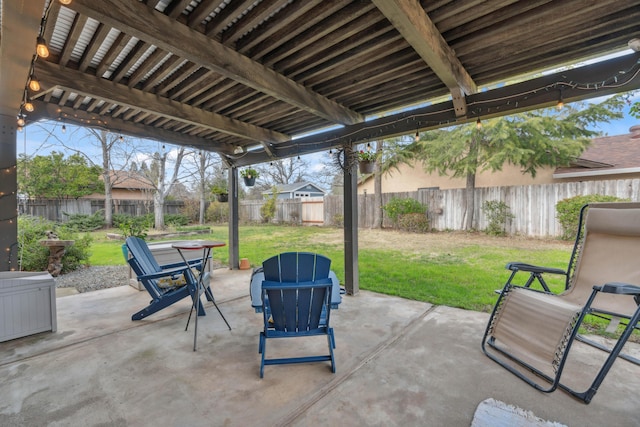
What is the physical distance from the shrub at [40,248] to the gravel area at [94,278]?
22cm

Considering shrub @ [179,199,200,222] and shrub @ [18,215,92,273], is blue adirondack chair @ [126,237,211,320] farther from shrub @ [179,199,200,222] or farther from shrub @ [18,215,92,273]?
shrub @ [179,199,200,222]

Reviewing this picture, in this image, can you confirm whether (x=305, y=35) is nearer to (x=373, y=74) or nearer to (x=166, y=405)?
(x=373, y=74)

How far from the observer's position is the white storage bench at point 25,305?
2646 mm

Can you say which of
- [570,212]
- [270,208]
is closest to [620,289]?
[570,212]

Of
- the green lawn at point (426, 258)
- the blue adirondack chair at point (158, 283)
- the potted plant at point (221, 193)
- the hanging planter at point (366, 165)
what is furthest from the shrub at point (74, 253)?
the hanging planter at point (366, 165)

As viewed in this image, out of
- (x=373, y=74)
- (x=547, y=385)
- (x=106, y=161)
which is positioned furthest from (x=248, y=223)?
(x=547, y=385)

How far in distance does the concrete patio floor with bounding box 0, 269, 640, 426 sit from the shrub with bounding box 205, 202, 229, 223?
36.8ft

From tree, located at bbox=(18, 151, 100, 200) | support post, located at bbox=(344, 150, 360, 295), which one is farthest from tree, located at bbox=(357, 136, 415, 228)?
tree, located at bbox=(18, 151, 100, 200)

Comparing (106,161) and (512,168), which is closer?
(512,168)

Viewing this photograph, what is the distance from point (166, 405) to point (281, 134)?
4018mm

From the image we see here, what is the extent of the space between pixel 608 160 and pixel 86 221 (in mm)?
17445

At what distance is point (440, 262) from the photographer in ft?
18.8

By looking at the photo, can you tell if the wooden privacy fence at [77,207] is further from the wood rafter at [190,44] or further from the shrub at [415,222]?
the shrub at [415,222]

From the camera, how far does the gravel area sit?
4577 millimetres
